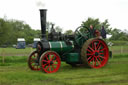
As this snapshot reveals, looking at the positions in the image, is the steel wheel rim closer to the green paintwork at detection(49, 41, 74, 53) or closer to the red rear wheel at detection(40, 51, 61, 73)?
the green paintwork at detection(49, 41, 74, 53)

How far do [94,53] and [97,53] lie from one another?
17 centimetres

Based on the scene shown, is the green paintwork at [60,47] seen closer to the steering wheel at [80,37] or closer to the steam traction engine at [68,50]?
the steam traction engine at [68,50]

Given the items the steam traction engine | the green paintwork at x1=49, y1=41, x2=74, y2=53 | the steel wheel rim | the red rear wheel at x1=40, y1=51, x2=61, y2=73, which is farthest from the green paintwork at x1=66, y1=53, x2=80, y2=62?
the red rear wheel at x1=40, y1=51, x2=61, y2=73

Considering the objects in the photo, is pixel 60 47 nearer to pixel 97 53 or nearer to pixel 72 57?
pixel 72 57

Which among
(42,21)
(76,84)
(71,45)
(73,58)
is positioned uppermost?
(42,21)

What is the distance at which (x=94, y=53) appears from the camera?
9211mm

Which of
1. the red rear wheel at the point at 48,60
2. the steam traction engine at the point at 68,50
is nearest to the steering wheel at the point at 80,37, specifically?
the steam traction engine at the point at 68,50

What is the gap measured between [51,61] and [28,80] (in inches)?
84.0

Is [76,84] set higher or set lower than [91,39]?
lower

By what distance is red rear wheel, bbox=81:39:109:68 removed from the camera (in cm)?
885

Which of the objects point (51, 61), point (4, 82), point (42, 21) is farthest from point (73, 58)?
point (4, 82)

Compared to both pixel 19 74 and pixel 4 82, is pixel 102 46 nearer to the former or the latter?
pixel 19 74

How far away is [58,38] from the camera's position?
9.12 m

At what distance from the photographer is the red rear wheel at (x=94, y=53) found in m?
8.85
